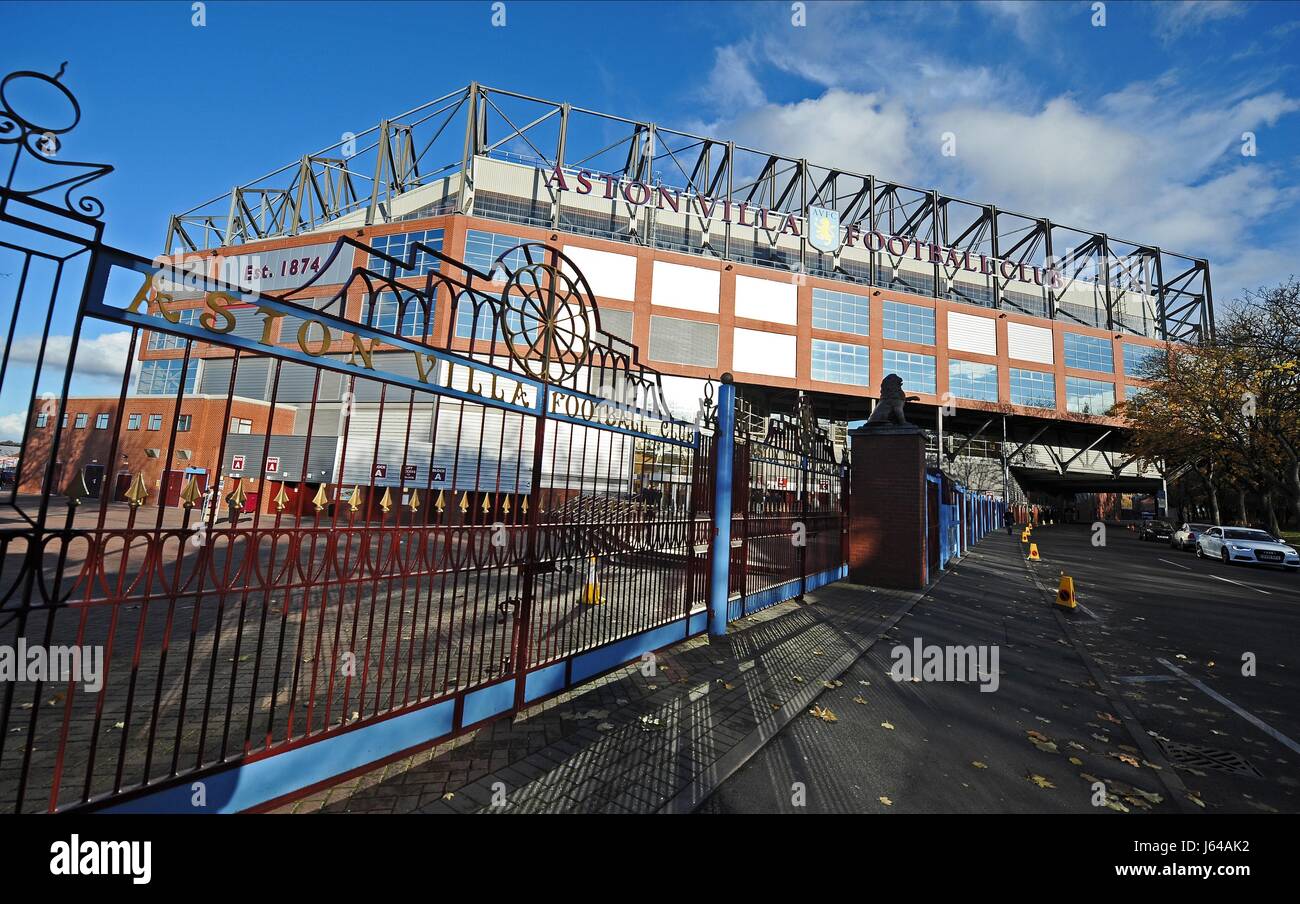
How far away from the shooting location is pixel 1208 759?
14.0 feet

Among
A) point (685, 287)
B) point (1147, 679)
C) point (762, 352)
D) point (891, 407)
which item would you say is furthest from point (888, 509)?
point (685, 287)

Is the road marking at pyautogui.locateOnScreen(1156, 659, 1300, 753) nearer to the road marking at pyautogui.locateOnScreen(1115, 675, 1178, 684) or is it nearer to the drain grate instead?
the road marking at pyautogui.locateOnScreen(1115, 675, 1178, 684)

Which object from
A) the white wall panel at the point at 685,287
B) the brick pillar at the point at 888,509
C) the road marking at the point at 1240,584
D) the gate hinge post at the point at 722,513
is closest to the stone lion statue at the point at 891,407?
the brick pillar at the point at 888,509

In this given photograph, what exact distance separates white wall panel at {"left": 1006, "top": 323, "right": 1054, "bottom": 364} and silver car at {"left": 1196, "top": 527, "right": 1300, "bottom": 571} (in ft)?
80.0

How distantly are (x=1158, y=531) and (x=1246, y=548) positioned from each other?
718 inches

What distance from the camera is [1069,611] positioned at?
9922mm

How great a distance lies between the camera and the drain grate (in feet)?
13.5

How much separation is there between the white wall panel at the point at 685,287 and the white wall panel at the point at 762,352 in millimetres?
2909

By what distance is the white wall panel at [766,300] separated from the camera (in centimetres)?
3849

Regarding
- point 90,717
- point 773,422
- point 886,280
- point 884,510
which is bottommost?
point 90,717
